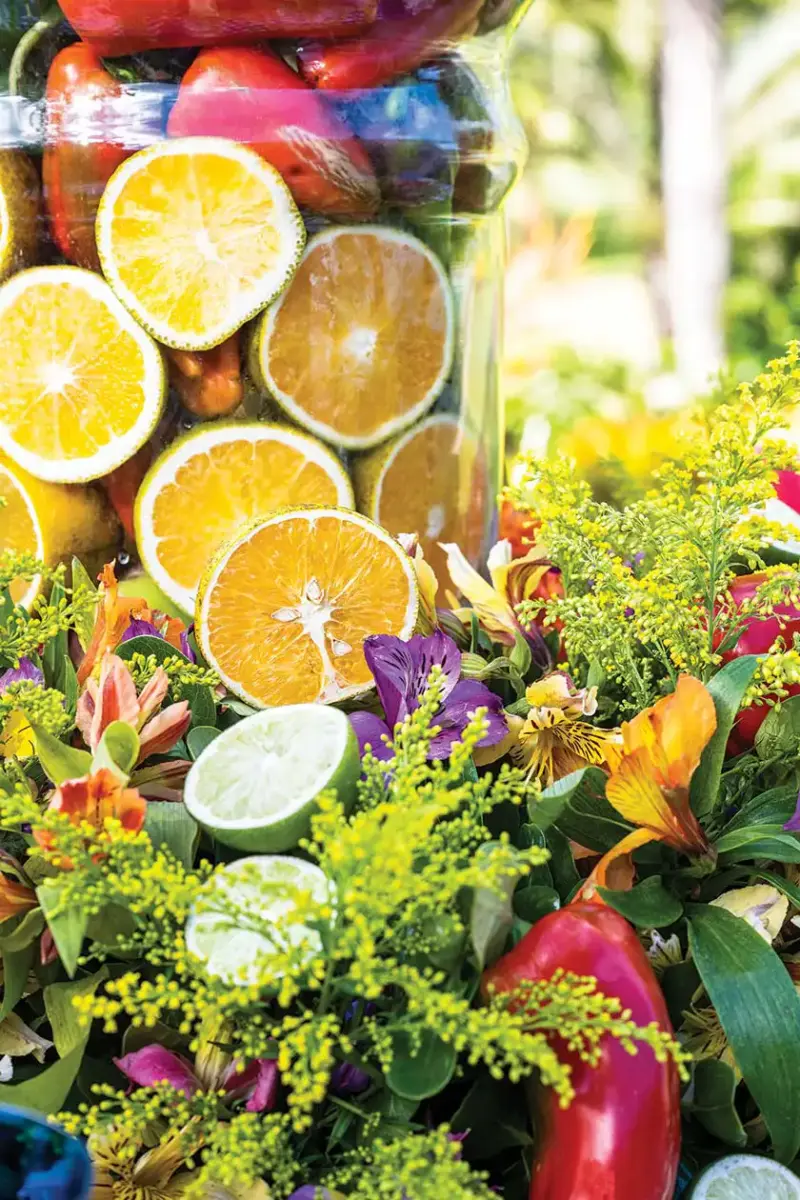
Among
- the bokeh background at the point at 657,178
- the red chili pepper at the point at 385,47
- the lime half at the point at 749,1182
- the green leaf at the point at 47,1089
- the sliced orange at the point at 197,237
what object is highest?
the red chili pepper at the point at 385,47

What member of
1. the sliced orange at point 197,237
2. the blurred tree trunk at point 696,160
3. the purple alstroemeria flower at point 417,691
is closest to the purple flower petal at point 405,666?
the purple alstroemeria flower at point 417,691

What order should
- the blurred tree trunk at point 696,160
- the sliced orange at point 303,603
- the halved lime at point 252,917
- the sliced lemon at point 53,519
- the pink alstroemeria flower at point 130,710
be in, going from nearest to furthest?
1. the halved lime at point 252,917
2. the pink alstroemeria flower at point 130,710
3. the sliced orange at point 303,603
4. the sliced lemon at point 53,519
5. the blurred tree trunk at point 696,160

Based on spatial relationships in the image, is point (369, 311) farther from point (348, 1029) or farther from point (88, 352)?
point (348, 1029)

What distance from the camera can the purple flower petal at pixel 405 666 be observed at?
473 mm

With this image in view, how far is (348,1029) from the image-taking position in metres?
0.37

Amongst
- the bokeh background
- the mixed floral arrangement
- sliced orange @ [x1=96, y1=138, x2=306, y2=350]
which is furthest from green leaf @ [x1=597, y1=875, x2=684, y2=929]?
the bokeh background

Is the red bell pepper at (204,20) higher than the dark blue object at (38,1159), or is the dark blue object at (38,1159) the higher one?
the red bell pepper at (204,20)

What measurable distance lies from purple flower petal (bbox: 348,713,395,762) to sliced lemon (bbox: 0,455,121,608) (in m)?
0.24

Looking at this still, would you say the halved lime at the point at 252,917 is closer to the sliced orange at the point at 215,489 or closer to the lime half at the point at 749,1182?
the lime half at the point at 749,1182

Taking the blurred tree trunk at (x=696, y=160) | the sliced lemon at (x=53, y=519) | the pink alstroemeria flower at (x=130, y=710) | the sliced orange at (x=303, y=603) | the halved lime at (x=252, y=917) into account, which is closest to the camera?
the halved lime at (x=252, y=917)

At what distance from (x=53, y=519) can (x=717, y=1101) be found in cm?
43

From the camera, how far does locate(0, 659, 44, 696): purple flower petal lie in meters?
0.50

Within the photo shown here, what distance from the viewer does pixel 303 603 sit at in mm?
570

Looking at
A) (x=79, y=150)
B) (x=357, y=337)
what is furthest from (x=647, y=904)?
(x=79, y=150)
